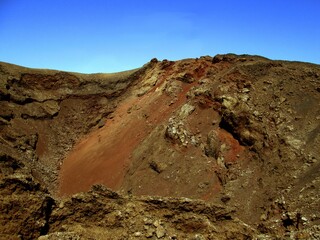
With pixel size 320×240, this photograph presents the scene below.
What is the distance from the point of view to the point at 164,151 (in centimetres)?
2130

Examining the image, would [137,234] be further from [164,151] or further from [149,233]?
[164,151]

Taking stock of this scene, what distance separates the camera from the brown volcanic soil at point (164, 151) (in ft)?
30.8

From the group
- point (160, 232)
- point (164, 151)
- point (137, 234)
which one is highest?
point (164, 151)

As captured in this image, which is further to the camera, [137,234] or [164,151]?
[164,151]

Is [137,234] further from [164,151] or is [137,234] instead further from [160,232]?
[164,151]

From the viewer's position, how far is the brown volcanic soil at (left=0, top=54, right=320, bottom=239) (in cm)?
940

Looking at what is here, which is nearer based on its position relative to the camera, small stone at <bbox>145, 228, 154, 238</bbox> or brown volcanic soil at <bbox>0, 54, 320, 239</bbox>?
small stone at <bbox>145, 228, 154, 238</bbox>

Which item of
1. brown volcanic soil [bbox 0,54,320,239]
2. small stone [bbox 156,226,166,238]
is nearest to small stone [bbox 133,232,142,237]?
brown volcanic soil [bbox 0,54,320,239]

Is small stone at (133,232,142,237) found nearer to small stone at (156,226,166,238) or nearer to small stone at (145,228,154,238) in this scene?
small stone at (145,228,154,238)

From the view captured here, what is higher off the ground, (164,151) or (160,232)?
(164,151)

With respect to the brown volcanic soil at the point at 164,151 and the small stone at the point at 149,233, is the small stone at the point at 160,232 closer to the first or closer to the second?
the brown volcanic soil at the point at 164,151

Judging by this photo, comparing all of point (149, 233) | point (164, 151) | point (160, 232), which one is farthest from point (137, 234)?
point (164, 151)

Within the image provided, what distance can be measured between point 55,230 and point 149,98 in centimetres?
1967

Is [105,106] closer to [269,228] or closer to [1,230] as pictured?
[269,228]
